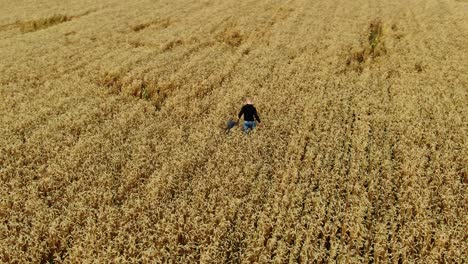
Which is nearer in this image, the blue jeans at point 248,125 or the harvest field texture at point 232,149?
the harvest field texture at point 232,149

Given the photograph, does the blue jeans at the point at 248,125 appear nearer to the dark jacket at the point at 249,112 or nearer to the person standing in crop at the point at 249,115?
the person standing in crop at the point at 249,115

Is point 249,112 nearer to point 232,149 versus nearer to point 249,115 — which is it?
point 249,115

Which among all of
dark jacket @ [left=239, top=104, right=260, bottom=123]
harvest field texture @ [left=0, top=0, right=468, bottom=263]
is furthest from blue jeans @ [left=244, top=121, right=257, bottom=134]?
harvest field texture @ [left=0, top=0, right=468, bottom=263]

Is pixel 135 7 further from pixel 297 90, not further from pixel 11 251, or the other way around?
pixel 11 251

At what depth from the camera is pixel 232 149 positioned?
1248cm

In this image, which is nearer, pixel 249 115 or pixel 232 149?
pixel 232 149

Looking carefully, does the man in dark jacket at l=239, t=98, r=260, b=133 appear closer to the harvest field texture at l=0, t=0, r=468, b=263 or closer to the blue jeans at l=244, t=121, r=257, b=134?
the blue jeans at l=244, t=121, r=257, b=134

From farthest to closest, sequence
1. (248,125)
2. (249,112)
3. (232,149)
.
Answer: (248,125) → (249,112) → (232,149)

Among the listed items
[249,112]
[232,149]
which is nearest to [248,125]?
[249,112]

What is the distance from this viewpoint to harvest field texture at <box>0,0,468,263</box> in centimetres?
→ 884

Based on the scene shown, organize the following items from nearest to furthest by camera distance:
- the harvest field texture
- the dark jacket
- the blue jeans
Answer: the harvest field texture
the dark jacket
the blue jeans

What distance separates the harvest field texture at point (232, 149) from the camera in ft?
29.0

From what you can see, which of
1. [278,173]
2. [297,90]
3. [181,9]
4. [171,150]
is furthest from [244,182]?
[181,9]

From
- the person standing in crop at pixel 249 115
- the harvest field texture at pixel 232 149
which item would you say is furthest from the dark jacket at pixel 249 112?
the harvest field texture at pixel 232 149
